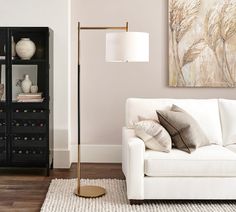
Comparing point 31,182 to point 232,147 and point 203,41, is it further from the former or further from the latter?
point 203,41

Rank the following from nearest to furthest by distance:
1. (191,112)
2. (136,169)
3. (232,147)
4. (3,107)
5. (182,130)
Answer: (136,169), (182,130), (232,147), (191,112), (3,107)

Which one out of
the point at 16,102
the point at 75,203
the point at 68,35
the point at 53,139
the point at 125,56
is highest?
the point at 68,35

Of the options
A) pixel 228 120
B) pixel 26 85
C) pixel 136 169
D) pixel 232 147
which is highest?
pixel 26 85

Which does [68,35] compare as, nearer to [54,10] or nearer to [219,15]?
[54,10]

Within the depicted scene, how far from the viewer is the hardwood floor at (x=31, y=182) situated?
12.5ft

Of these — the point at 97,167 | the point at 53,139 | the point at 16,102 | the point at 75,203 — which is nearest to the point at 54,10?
the point at 16,102

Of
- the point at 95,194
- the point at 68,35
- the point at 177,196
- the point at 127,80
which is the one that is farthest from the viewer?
the point at 127,80

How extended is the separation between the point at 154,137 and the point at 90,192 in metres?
0.79

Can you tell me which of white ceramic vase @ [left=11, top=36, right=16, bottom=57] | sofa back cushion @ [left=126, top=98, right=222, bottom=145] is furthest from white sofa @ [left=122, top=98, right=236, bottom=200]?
white ceramic vase @ [left=11, top=36, right=16, bottom=57]

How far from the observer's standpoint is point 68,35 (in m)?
5.09

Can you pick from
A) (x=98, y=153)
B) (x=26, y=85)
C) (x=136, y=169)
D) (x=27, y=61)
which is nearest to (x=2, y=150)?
(x=26, y=85)

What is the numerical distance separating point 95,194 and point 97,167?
1.20 metres

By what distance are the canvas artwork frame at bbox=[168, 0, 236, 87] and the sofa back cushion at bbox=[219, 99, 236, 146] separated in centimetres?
84

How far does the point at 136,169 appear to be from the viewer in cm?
371
